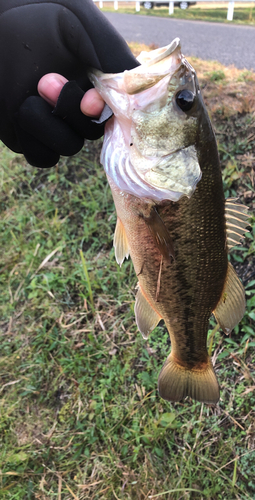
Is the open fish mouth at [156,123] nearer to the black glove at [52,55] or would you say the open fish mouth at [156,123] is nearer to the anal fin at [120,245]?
the black glove at [52,55]

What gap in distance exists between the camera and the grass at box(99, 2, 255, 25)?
25.4 ft

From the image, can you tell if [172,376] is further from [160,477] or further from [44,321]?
[44,321]

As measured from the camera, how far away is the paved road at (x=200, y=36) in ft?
16.7

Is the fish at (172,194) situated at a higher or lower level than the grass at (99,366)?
higher

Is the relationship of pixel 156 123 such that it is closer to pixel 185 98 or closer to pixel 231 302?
pixel 185 98

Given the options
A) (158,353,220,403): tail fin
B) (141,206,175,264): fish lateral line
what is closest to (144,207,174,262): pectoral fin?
(141,206,175,264): fish lateral line

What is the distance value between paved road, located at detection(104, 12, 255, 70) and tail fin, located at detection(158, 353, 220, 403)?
4260 millimetres

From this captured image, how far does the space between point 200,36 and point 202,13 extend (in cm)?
381

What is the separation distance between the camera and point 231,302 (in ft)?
5.43

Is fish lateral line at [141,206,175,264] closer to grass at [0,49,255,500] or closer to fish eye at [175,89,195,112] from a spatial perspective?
fish eye at [175,89,195,112]

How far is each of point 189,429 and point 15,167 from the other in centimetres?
355

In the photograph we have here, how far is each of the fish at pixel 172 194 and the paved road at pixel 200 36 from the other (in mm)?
3905

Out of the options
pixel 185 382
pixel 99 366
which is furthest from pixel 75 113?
pixel 99 366

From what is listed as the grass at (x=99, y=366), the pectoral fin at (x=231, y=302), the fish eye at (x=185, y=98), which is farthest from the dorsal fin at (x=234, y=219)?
the grass at (x=99, y=366)
